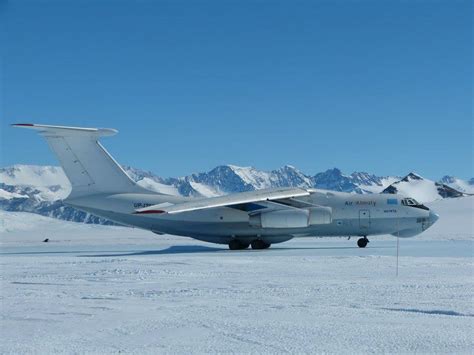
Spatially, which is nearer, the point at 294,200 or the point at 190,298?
the point at 190,298

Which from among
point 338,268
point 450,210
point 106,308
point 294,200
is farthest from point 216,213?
point 450,210

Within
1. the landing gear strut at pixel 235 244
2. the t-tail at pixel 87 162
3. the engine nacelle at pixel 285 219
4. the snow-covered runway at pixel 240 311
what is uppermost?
the t-tail at pixel 87 162

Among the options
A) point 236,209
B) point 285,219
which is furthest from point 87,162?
point 285,219

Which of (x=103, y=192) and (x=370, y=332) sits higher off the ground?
(x=103, y=192)

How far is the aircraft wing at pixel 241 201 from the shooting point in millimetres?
22433

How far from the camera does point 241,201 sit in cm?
2388

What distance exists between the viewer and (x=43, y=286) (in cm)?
997

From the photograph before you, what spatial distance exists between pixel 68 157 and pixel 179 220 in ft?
17.7

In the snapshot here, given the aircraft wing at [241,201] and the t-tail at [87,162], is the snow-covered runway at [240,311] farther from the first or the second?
the t-tail at [87,162]

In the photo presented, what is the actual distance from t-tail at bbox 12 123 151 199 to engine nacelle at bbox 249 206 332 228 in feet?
19.2

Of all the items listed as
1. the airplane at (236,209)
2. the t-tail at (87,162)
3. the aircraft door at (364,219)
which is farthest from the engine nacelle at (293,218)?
the t-tail at (87,162)

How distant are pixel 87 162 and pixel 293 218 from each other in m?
9.07

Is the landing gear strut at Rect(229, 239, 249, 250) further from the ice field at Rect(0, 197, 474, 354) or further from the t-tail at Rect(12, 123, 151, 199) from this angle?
the ice field at Rect(0, 197, 474, 354)

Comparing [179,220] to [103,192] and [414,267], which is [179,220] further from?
[414,267]
